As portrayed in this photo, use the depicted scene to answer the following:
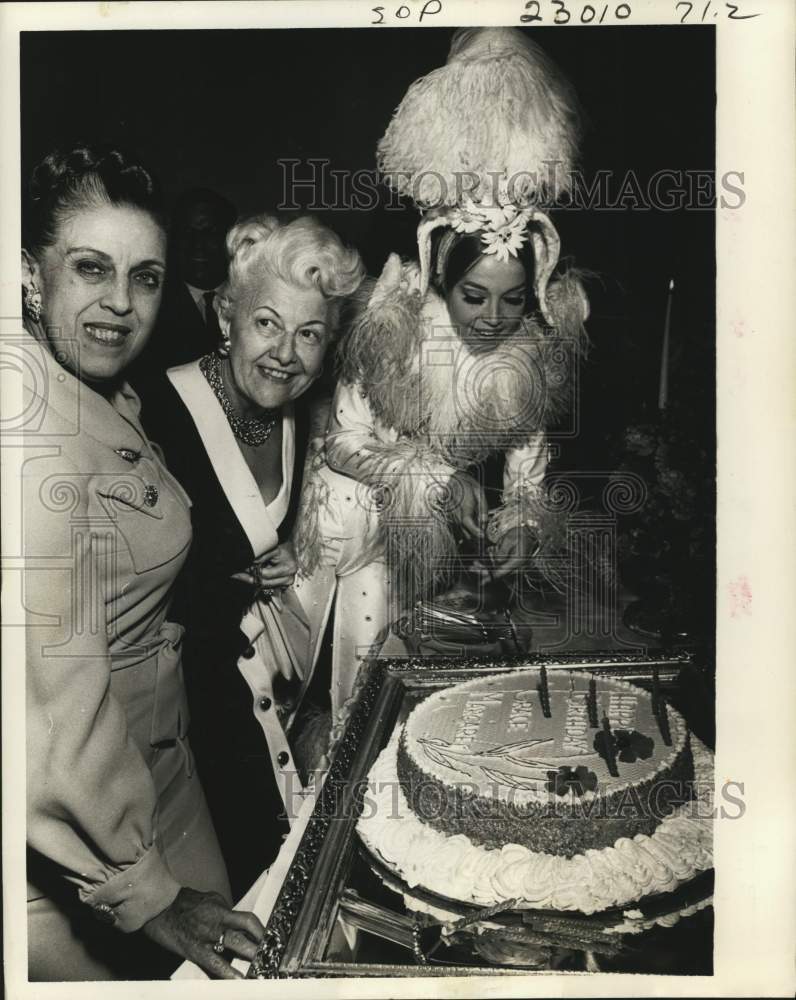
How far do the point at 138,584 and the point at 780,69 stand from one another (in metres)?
1.65

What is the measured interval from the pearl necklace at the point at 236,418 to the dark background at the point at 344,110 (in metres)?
0.32

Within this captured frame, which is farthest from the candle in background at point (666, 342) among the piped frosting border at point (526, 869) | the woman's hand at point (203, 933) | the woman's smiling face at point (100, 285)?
the woman's hand at point (203, 933)

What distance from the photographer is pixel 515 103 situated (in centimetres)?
177

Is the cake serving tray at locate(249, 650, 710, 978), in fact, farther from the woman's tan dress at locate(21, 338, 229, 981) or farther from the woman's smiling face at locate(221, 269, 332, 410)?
the woman's smiling face at locate(221, 269, 332, 410)

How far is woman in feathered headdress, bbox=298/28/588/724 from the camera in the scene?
177 centimetres

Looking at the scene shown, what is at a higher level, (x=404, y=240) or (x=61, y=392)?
(x=404, y=240)

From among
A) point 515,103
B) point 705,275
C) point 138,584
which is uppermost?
point 515,103

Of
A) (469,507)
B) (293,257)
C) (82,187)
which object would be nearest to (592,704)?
(469,507)

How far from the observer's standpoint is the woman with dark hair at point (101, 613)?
5.72 feet

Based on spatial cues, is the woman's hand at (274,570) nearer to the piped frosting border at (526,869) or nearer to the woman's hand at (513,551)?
the woman's hand at (513,551)

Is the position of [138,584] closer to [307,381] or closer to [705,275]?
[307,381]

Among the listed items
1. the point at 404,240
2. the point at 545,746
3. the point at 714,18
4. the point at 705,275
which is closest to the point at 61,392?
the point at 404,240

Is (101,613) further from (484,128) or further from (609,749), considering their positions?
(484,128)

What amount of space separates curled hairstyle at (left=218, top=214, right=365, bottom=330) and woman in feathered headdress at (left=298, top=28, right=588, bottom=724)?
0.08 meters
